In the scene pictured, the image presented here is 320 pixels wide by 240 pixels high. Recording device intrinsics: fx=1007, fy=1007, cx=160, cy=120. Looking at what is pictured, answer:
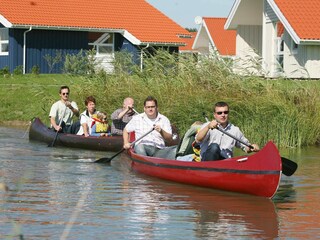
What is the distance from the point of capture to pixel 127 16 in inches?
1748

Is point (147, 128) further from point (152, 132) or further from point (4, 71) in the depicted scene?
point (4, 71)

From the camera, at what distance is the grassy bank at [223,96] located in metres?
20.9

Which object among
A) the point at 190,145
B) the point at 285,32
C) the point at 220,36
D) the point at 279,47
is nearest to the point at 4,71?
the point at 279,47

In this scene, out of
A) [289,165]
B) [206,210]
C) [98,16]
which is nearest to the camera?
[206,210]

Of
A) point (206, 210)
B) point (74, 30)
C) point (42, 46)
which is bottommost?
point (206, 210)

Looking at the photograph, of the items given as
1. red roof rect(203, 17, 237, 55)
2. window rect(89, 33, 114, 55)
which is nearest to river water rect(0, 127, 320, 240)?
window rect(89, 33, 114, 55)

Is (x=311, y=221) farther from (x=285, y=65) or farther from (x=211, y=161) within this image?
(x=285, y=65)

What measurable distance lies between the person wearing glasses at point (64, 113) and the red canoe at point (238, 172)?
6.93 m

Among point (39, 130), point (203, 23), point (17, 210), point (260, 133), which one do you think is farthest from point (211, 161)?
point (203, 23)

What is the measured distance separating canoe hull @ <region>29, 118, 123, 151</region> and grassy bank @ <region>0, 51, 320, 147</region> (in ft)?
6.48

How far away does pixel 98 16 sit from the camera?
43.3 metres

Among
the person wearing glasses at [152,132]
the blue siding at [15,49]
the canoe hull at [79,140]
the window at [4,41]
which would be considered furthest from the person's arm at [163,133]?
the window at [4,41]

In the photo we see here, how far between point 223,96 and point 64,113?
348 centimetres

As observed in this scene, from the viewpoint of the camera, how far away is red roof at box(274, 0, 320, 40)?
3038cm
